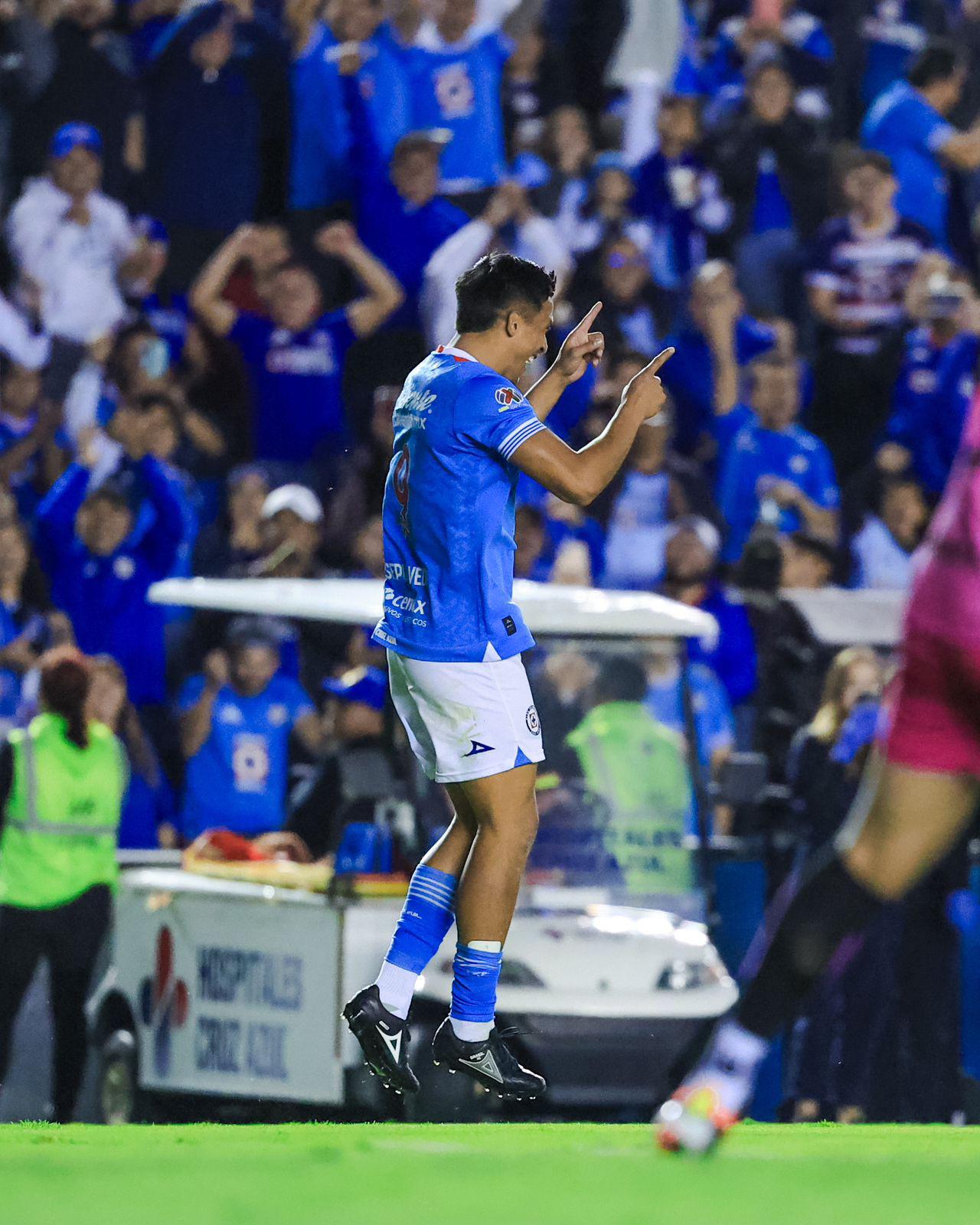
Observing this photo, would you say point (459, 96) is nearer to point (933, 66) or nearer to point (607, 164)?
point (607, 164)

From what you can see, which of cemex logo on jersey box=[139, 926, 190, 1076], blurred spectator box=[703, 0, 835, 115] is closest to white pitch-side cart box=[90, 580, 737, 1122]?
cemex logo on jersey box=[139, 926, 190, 1076]

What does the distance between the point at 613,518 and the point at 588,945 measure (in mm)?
3832

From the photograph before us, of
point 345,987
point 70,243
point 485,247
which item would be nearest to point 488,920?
point 345,987

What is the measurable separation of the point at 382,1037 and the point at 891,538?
8415 millimetres

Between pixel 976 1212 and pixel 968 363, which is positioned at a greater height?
pixel 968 363

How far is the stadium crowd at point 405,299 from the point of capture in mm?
13836

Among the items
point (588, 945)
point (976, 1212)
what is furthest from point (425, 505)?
point (588, 945)

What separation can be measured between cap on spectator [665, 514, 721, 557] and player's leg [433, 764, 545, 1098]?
697 centimetres

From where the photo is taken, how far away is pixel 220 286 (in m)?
15.1

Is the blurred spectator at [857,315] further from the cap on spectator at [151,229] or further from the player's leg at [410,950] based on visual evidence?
the player's leg at [410,950]

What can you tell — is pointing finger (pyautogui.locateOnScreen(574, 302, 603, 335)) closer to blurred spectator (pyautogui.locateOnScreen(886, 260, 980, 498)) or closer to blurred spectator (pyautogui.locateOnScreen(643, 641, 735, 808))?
blurred spectator (pyautogui.locateOnScreen(643, 641, 735, 808))

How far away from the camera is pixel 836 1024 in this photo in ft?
39.8

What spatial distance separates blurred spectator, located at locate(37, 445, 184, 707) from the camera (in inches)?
538

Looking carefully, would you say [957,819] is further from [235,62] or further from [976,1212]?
[235,62]
